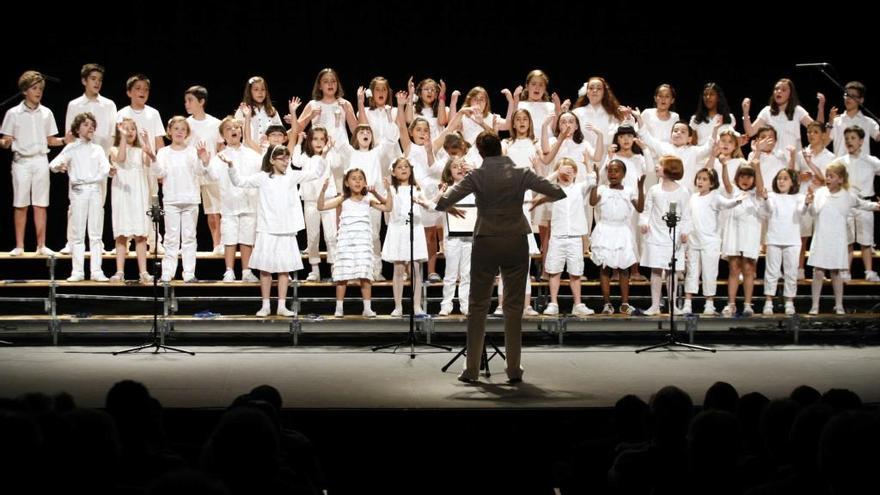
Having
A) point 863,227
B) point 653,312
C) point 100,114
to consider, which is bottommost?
point 653,312

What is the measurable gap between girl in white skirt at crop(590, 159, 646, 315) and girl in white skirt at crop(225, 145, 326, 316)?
8.79 ft

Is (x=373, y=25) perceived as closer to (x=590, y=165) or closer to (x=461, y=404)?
(x=590, y=165)

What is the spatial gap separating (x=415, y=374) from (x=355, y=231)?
219 centimetres

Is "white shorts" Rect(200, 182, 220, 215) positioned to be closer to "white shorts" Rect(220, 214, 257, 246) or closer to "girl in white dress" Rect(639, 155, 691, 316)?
"white shorts" Rect(220, 214, 257, 246)

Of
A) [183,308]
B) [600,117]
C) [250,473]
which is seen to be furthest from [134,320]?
[250,473]

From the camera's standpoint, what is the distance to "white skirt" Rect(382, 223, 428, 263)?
902cm

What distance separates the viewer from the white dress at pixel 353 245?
29.2 feet

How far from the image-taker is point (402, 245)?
355 inches

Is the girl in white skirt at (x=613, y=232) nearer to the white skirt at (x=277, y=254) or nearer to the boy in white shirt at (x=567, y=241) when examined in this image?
the boy in white shirt at (x=567, y=241)

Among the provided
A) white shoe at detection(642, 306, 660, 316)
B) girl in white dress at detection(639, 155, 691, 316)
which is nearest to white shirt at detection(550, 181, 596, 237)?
girl in white dress at detection(639, 155, 691, 316)

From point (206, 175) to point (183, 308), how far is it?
1471 mm

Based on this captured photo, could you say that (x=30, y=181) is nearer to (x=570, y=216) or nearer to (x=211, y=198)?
(x=211, y=198)

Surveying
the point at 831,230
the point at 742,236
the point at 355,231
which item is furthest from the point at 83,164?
the point at 831,230

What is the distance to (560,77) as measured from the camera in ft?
36.1
